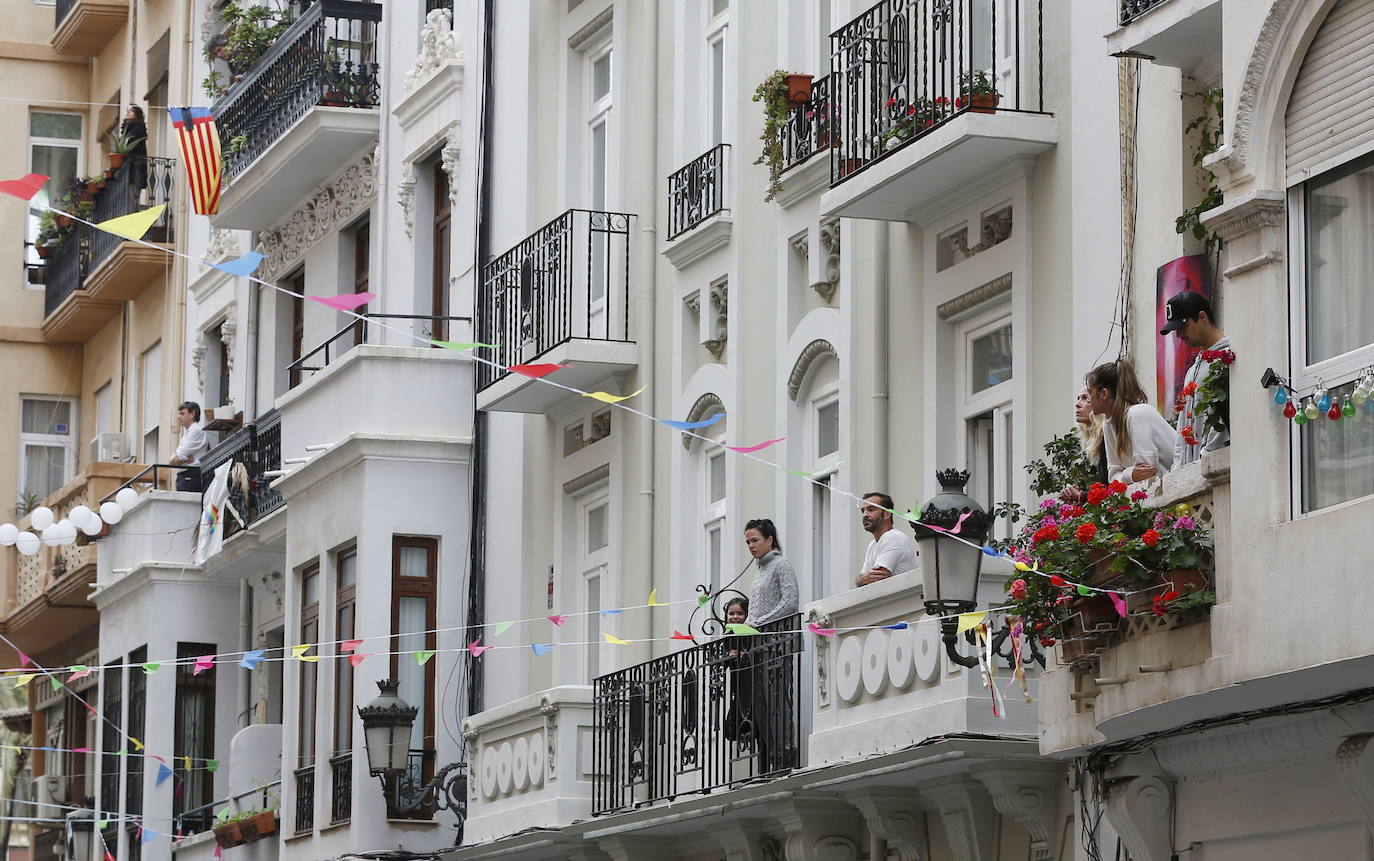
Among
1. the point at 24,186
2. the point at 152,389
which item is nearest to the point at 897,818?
the point at 24,186

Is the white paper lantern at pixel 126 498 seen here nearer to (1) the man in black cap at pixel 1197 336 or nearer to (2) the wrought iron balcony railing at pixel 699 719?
(2) the wrought iron balcony railing at pixel 699 719

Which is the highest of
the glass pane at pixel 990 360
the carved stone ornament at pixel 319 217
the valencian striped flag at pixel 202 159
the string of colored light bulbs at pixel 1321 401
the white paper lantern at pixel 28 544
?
the valencian striped flag at pixel 202 159

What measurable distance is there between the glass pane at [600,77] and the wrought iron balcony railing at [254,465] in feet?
16.5

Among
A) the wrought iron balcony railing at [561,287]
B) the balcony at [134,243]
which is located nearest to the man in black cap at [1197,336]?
the wrought iron balcony railing at [561,287]

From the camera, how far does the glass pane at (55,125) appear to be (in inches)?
1518

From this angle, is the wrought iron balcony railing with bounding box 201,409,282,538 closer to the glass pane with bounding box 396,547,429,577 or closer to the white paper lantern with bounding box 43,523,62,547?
the white paper lantern with bounding box 43,523,62,547

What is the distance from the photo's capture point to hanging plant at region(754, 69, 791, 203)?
17.8 m

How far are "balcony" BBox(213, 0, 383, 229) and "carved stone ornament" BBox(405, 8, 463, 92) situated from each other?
1.23 metres

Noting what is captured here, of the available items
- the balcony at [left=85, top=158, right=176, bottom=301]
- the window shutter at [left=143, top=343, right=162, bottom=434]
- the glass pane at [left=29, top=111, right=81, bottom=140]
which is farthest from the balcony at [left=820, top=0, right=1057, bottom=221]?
the glass pane at [left=29, top=111, right=81, bottom=140]

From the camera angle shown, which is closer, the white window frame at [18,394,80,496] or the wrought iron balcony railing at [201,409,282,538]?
the wrought iron balcony railing at [201,409,282,538]

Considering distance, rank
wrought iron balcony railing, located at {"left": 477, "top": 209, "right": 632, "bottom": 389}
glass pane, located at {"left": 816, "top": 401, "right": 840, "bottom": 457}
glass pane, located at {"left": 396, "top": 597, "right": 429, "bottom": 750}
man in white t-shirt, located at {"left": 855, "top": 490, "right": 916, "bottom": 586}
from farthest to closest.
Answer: glass pane, located at {"left": 396, "top": 597, "right": 429, "bottom": 750}
wrought iron balcony railing, located at {"left": 477, "top": 209, "right": 632, "bottom": 389}
glass pane, located at {"left": 816, "top": 401, "right": 840, "bottom": 457}
man in white t-shirt, located at {"left": 855, "top": 490, "right": 916, "bottom": 586}

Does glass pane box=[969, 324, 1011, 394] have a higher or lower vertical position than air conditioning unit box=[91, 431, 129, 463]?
lower

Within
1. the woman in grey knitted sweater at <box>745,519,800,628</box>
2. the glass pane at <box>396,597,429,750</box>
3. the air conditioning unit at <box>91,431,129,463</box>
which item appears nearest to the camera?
the woman in grey knitted sweater at <box>745,519,800,628</box>

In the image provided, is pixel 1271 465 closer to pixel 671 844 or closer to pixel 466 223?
pixel 671 844
